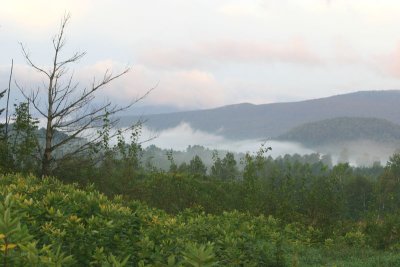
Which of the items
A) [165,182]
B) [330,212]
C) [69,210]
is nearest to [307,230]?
[330,212]

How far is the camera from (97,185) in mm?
15492

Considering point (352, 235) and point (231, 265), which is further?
point (352, 235)

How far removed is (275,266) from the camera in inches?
316

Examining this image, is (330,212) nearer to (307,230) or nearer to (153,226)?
(307,230)

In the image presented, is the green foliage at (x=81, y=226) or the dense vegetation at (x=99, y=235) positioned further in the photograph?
the green foliage at (x=81, y=226)

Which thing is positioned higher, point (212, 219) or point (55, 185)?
point (55, 185)

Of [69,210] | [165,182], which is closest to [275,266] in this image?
[69,210]

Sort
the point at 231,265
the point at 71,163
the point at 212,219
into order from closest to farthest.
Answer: the point at 231,265, the point at 212,219, the point at 71,163

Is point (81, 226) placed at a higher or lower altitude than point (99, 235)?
higher

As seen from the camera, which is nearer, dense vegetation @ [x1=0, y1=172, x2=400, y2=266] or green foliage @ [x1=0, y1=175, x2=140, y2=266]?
dense vegetation @ [x1=0, y1=172, x2=400, y2=266]

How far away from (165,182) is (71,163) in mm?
7096

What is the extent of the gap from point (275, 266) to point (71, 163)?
7.45 metres

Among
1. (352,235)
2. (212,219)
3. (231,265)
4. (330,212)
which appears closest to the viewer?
(231,265)

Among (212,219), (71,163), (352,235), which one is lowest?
(352,235)
